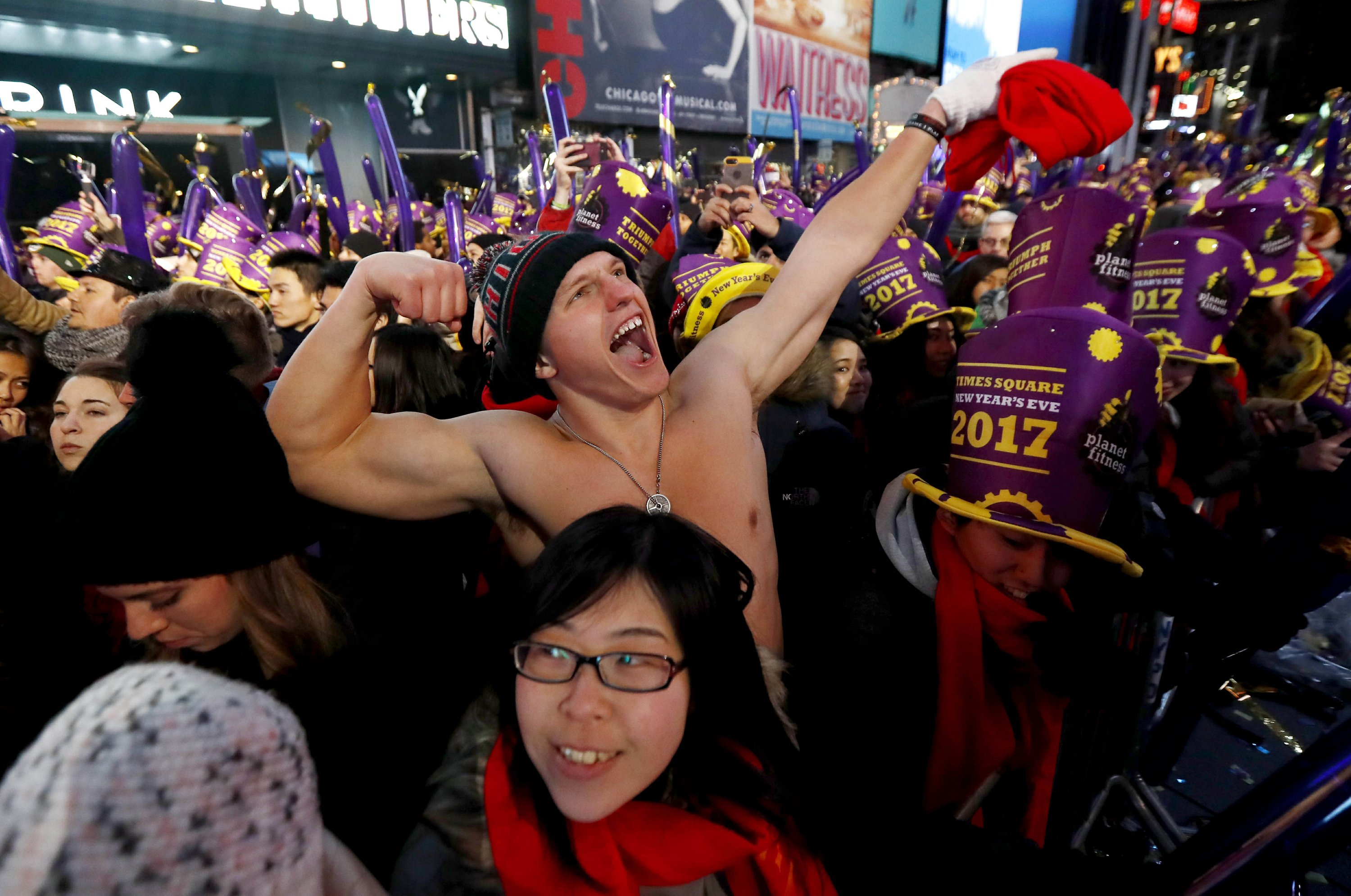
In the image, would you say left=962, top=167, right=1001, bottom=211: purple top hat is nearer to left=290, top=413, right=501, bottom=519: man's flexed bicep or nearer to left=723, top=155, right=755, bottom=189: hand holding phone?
left=723, top=155, right=755, bottom=189: hand holding phone

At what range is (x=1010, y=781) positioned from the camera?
1702 mm

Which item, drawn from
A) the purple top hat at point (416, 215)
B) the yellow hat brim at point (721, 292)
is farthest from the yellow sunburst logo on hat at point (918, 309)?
the purple top hat at point (416, 215)

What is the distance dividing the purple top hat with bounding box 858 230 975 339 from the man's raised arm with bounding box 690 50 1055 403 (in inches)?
53.3

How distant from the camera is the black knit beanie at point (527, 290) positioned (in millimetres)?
1625

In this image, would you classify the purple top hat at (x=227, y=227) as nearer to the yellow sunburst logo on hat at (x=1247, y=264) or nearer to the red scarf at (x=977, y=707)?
the red scarf at (x=977, y=707)

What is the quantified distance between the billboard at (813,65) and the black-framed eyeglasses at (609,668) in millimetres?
20216

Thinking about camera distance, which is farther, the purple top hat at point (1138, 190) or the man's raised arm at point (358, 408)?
the purple top hat at point (1138, 190)

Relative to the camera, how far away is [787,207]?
4559mm

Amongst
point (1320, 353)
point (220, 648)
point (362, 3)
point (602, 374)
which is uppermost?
point (362, 3)

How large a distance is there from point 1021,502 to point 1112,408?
0.29 meters

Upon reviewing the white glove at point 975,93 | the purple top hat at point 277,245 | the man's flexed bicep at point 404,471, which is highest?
the white glove at point 975,93

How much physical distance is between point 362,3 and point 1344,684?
51.7ft

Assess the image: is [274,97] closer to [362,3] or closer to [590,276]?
[362,3]

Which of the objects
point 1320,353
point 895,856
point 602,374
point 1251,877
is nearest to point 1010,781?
point 895,856
